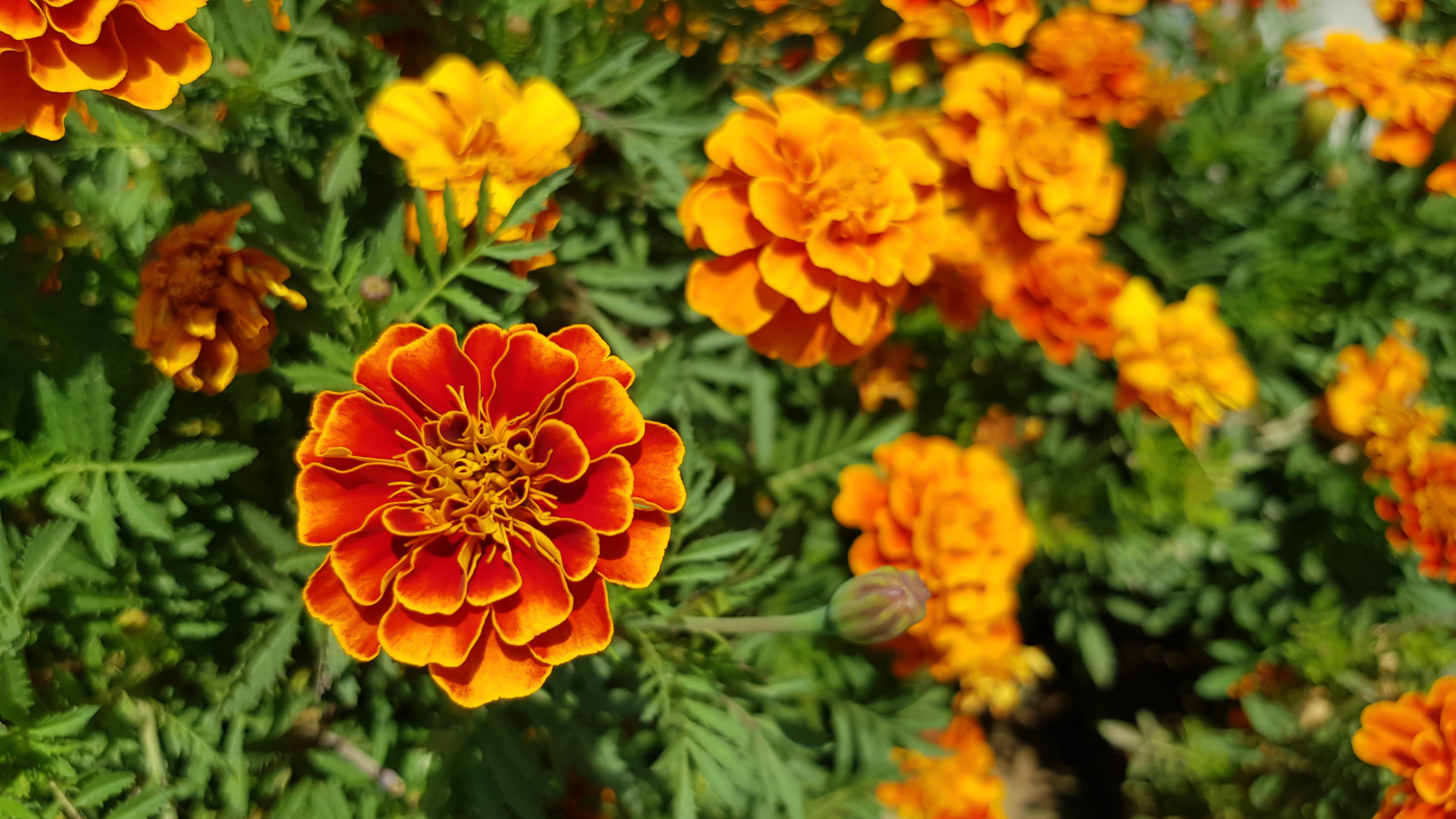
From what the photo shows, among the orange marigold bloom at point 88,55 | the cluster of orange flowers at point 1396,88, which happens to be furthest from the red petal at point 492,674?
the cluster of orange flowers at point 1396,88

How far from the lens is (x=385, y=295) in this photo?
82 centimetres

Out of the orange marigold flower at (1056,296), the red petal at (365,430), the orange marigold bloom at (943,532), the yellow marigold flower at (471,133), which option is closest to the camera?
the red petal at (365,430)

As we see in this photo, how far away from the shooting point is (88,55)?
706 mm

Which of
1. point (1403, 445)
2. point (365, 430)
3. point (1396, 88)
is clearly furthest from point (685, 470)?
point (1396, 88)

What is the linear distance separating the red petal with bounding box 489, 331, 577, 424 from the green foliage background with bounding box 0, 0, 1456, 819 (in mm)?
156

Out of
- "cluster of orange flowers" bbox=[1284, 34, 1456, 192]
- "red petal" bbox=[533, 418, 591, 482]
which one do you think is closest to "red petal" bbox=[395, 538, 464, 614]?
"red petal" bbox=[533, 418, 591, 482]

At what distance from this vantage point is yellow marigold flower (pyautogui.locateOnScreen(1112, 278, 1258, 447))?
1.41 meters

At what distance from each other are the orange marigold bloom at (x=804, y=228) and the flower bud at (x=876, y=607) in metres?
0.30

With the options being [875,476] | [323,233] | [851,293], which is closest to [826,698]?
[875,476]

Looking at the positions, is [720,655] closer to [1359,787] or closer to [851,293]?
[851,293]

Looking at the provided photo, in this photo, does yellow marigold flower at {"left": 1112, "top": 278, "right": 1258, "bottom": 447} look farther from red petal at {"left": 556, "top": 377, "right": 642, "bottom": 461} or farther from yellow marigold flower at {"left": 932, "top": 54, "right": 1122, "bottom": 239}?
red petal at {"left": 556, "top": 377, "right": 642, "bottom": 461}

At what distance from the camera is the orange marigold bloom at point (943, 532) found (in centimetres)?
126

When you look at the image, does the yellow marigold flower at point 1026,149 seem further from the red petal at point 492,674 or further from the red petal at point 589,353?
the red petal at point 492,674

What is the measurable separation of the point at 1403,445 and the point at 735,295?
1.19 metres
